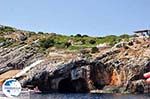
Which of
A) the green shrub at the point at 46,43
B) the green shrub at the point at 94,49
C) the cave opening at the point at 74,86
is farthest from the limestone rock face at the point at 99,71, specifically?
the green shrub at the point at 46,43

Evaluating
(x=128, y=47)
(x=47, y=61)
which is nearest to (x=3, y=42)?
(x=47, y=61)

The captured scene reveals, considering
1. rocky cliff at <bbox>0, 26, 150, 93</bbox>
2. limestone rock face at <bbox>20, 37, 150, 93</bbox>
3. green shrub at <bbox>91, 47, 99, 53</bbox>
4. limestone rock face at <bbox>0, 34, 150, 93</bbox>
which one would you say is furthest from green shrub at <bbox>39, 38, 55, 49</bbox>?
limestone rock face at <bbox>20, 37, 150, 93</bbox>

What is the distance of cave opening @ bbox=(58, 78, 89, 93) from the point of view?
464ft

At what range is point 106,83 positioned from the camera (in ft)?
463

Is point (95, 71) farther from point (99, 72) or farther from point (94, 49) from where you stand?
point (94, 49)

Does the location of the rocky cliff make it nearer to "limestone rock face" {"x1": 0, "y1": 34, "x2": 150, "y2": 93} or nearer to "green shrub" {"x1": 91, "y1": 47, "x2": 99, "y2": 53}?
"limestone rock face" {"x1": 0, "y1": 34, "x2": 150, "y2": 93}

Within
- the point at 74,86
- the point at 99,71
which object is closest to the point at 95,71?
the point at 99,71

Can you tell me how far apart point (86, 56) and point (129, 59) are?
13.4m

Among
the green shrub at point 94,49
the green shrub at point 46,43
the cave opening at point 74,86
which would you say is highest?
the green shrub at point 46,43

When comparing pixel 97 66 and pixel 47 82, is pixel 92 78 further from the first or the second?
pixel 47 82

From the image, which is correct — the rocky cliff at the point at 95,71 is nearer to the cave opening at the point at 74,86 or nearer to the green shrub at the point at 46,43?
the cave opening at the point at 74,86

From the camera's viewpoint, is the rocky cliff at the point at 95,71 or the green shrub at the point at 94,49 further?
the green shrub at the point at 94,49

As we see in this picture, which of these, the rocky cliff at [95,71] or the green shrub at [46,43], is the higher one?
the green shrub at [46,43]

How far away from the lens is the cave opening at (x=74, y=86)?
464 ft
